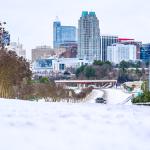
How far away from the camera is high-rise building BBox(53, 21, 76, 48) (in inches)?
5807

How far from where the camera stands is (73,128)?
2.33 feet

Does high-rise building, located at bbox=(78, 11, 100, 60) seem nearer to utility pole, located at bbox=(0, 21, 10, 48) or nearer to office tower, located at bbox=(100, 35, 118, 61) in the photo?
office tower, located at bbox=(100, 35, 118, 61)

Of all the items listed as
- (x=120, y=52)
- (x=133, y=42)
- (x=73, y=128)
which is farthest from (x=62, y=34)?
(x=73, y=128)

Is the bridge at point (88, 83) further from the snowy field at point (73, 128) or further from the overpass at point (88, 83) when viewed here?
the snowy field at point (73, 128)

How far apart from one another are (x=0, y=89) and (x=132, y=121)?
16609mm

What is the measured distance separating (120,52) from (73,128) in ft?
380

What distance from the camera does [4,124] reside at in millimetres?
726

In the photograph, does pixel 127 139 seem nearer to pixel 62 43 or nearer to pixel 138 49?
pixel 138 49

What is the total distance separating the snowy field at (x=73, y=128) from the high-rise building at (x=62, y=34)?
14234 centimetres

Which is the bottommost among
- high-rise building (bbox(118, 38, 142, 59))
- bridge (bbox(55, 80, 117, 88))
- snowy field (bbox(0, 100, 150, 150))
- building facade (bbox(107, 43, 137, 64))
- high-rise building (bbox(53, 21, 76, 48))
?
bridge (bbox(55, 80, 117, 88))

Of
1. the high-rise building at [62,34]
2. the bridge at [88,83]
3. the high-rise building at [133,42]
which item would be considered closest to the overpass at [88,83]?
the bridge at [88,83]

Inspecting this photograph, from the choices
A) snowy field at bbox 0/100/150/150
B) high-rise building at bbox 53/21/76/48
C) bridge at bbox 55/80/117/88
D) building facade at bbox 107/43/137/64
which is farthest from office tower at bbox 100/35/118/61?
snowy field at bbox 0/100/150/150

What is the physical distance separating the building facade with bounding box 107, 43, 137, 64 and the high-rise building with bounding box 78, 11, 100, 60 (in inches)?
190

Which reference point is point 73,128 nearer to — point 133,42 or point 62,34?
point 133,42
